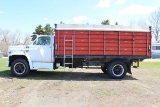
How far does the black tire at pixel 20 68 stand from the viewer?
48.0 ft

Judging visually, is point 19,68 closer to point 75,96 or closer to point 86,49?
point 86,49

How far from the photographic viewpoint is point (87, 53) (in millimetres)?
14555

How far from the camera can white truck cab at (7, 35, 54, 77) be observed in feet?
48.1

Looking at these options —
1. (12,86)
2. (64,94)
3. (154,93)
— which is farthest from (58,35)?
(154,93)

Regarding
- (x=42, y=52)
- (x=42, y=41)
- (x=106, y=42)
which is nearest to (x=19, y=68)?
(x=42, y=52)

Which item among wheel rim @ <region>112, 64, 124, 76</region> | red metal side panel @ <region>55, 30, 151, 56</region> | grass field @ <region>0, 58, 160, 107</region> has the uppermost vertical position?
red metal side panel @ <region>55, 30, 151, 56</region>

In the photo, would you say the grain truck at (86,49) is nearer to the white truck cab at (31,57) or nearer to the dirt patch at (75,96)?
the white truck cab at (31,57)

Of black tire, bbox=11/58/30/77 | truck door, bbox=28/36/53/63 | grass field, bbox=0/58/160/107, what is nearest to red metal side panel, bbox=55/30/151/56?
truck door, bbox=28/36/53/63

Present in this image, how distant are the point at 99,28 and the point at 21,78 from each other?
464 cm

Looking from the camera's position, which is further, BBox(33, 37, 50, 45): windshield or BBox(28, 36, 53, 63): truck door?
BBox(33, 37, 50, 45): windshield

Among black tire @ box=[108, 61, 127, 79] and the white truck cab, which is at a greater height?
the white truck cab

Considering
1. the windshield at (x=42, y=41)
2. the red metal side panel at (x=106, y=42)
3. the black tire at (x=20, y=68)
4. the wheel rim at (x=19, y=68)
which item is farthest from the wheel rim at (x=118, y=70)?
the wheel rim at (x=19, y=68)

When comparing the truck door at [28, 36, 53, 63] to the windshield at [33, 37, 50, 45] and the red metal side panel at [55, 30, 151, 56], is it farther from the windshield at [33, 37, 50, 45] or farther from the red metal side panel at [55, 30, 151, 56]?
the red metal side panel at [55, 30, 151, 56]

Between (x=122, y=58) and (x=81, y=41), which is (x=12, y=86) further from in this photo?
(x=122, y=58)
